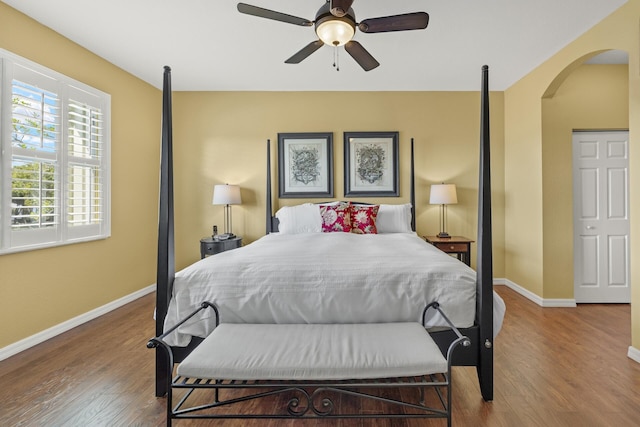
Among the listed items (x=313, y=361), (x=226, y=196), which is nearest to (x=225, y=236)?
(x=226, y=196)

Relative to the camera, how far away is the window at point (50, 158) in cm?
243

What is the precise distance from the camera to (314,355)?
144 cm

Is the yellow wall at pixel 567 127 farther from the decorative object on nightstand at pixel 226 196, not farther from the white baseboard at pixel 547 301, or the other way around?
the decorative object on nightstand at pixel 226 196

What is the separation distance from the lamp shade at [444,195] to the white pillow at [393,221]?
464mm

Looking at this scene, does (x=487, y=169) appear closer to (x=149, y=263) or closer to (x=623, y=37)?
(x=623, y=37)

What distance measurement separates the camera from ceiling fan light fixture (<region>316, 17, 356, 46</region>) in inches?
80.3

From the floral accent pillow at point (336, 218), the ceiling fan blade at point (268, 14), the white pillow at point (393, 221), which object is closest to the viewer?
the ceiling fan blade at point (268, 14)

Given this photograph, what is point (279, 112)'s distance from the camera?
4.36 m

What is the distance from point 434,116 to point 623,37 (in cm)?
203

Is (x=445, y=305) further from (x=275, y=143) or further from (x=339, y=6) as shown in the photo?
(x=275, y=143)

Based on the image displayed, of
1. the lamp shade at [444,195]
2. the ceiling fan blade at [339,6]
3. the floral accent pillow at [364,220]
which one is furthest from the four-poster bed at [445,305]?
the lamp shade at [444,195]

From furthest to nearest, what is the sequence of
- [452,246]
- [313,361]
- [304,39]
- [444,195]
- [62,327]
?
[444,195]
[452,246]
[304,39]
[62,327]
[313,361]

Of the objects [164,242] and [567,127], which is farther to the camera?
[567,127]

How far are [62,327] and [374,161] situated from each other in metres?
3.82
